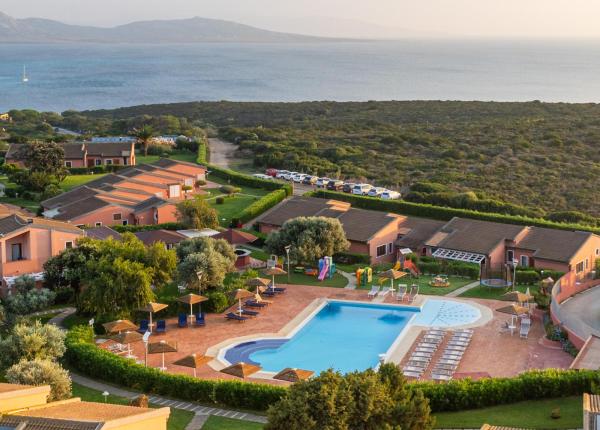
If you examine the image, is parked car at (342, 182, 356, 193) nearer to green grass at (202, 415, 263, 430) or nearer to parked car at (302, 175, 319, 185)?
parked car at (302, 175, 319, 185)

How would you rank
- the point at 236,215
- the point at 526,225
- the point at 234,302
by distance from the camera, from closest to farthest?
the point at 234,302, the point at 526,225, the point at 236,215

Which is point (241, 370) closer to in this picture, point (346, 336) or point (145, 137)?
point (346, 336)

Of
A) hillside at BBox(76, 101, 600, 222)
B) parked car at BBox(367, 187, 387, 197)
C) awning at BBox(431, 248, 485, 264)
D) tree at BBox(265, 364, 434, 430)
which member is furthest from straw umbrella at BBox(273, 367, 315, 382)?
parked car at BBox(367, 187, 387, 197)

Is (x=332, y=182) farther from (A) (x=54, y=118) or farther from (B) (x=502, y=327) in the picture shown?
(A) (x=54, y=118)

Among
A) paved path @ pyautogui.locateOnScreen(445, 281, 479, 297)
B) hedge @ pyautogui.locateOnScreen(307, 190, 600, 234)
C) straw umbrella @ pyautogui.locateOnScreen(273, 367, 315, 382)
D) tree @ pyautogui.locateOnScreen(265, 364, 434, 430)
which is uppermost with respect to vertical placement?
tree @ pyautogui.locateOnScreen(265, 364, 434, 430)

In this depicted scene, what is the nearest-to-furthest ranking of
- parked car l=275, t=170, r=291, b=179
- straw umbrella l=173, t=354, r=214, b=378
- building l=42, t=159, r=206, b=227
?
straw umbrella l=173, t=354, r=214, b=378, building l=42, t=159, r=206, b=227, parked car l=275, t=170, r=291, b=179

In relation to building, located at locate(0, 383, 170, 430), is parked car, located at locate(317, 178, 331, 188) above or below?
below

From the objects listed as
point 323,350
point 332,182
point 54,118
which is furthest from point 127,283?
point 54,118
